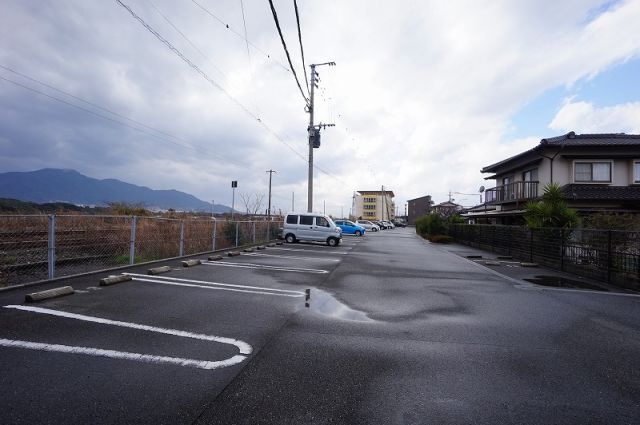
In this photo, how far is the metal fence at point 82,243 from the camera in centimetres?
725

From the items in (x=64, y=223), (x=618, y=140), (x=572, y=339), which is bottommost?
(x=572, y=339)

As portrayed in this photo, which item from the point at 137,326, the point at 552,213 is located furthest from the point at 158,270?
the point at 552,213

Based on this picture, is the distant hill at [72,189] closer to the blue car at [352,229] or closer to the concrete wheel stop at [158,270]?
the blue car at [352,229]

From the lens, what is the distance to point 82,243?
8.69 m

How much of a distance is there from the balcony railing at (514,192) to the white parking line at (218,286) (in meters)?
19.8

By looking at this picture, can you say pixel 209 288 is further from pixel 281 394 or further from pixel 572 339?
pixel 572 339

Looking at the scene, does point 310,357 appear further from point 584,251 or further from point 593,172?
point 593,172

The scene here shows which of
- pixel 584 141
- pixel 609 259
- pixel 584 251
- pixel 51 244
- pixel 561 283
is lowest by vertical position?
pixel 561 283

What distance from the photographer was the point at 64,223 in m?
9.02

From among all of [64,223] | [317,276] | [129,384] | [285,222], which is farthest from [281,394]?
[285,222]

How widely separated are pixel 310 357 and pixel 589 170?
2299cm

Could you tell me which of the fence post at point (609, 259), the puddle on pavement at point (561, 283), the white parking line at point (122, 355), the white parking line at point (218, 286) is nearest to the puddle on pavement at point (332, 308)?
the white parking line at point (218, 286)

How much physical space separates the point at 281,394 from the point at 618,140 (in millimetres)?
25650

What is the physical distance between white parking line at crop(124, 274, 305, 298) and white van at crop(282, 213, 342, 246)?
1282 cm
